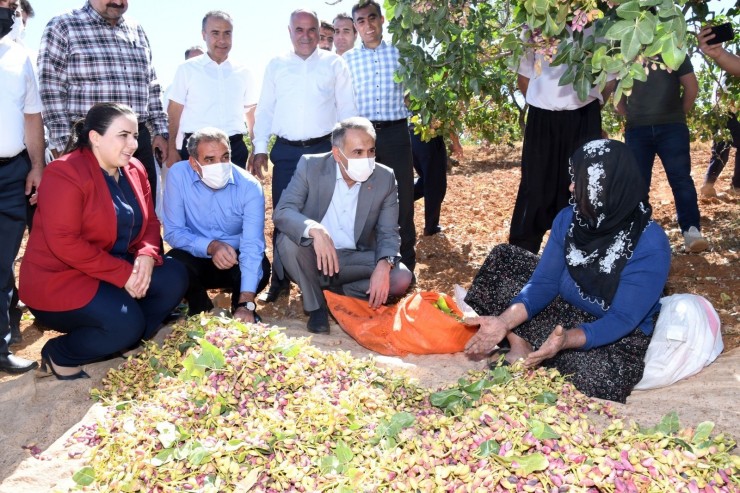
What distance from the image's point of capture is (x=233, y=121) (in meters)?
4.75

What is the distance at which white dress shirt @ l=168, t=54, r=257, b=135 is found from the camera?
4.64m

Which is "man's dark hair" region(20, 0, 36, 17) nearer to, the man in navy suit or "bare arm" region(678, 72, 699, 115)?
the man in navy suit

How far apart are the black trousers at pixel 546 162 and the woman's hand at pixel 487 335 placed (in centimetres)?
162

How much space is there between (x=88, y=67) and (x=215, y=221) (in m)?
1.24

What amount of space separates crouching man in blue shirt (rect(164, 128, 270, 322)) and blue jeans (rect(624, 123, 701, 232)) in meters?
2.86

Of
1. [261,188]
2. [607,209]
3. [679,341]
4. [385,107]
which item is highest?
[385,107]

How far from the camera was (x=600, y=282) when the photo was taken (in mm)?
2971

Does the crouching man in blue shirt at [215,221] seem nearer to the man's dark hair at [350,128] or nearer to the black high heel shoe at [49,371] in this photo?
the man's dark hair at [350,128]

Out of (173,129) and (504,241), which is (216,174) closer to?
(173,129)

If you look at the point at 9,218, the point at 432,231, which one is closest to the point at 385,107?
the point at 432,231

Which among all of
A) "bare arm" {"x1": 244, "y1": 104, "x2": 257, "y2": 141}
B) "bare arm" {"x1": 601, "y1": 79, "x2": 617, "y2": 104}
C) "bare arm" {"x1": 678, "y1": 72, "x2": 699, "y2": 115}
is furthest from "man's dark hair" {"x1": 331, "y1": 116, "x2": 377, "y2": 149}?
"bare arm" {"x1": 678, "y1": 72, "x2": 699, "y2": 115}

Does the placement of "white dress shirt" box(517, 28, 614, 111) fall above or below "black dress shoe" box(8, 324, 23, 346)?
above

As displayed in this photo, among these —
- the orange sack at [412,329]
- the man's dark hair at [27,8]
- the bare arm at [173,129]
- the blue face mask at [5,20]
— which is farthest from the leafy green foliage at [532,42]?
the man's dark hair at [27,8]

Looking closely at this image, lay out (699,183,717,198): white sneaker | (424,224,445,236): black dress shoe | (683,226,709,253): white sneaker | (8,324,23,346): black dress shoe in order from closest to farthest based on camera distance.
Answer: (8,324,23,346): black dress shoe < (683,226,709,253): white sneaker < (424,224,445,236): black dress shoe < (699,183,717,198): white sneaker
